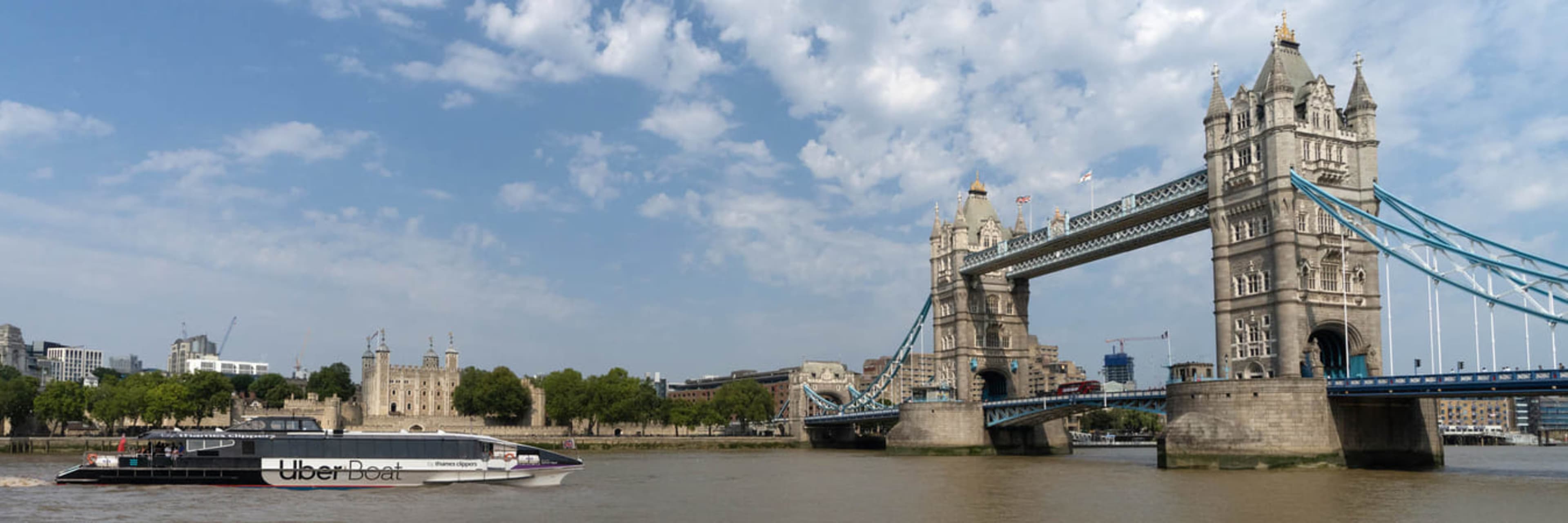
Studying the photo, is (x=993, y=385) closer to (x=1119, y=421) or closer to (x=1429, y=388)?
(x=1429, y=388)

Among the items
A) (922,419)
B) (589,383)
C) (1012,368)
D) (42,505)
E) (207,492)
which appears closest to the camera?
(42,505)

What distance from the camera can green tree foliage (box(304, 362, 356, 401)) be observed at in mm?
140875

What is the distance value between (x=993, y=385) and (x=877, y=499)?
52.3 meters

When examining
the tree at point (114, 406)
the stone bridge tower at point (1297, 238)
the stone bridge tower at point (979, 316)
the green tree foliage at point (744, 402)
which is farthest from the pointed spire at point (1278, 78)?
the tree at point (114, 406)

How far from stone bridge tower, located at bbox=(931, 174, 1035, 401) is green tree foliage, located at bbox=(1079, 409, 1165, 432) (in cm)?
6742

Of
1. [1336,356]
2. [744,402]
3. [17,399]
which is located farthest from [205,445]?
[744,402]

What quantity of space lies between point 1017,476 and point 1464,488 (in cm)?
1649

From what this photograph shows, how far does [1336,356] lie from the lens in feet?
179

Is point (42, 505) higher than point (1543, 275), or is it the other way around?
point (1543, 275)

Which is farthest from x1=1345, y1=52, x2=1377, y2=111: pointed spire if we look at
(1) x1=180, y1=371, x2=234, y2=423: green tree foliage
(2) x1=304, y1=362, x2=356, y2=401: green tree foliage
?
(2) x1=304, y1=362, x2=356, y2=401: green tree foliage

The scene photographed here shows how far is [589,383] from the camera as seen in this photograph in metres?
111

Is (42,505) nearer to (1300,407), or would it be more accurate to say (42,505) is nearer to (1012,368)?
(1300,407)

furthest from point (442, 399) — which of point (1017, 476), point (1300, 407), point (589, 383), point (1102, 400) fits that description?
point (1300, 407)

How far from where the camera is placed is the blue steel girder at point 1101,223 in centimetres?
6097
